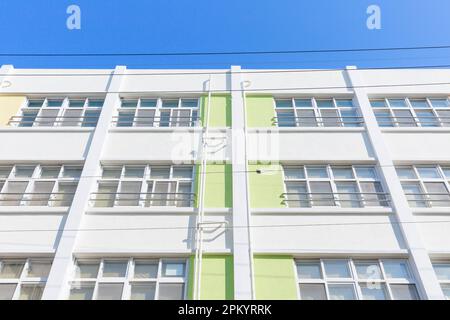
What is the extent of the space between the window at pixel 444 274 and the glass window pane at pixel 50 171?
8.85 m

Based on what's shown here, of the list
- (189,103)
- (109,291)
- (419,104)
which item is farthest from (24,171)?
(419,104)

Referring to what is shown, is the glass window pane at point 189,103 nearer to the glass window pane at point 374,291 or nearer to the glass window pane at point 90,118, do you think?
the glass window pane at point 90,118

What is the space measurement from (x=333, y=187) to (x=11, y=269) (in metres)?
7.25

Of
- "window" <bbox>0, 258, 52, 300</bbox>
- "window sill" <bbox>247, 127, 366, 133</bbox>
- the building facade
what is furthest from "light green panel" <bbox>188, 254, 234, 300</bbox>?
"window sill" <bbox>247, 127, 366, 133</bbox>

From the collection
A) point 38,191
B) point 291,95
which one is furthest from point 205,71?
point 38,191

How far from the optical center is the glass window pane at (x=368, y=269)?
7441mm

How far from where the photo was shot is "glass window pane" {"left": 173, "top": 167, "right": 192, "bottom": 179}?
9.32 metres

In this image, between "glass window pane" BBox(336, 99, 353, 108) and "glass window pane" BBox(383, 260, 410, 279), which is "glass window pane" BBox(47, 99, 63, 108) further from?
"glass window pane" BBox(383, 260, 410, 279)

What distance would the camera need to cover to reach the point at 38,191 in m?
9.05

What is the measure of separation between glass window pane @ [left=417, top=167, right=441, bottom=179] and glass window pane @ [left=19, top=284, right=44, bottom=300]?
898cm

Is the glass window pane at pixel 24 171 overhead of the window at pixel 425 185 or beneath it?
overhead

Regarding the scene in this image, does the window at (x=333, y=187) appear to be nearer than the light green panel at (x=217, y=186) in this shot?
No

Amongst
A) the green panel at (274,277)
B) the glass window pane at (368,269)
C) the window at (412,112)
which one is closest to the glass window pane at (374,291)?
the glass window pane at (368,269)
